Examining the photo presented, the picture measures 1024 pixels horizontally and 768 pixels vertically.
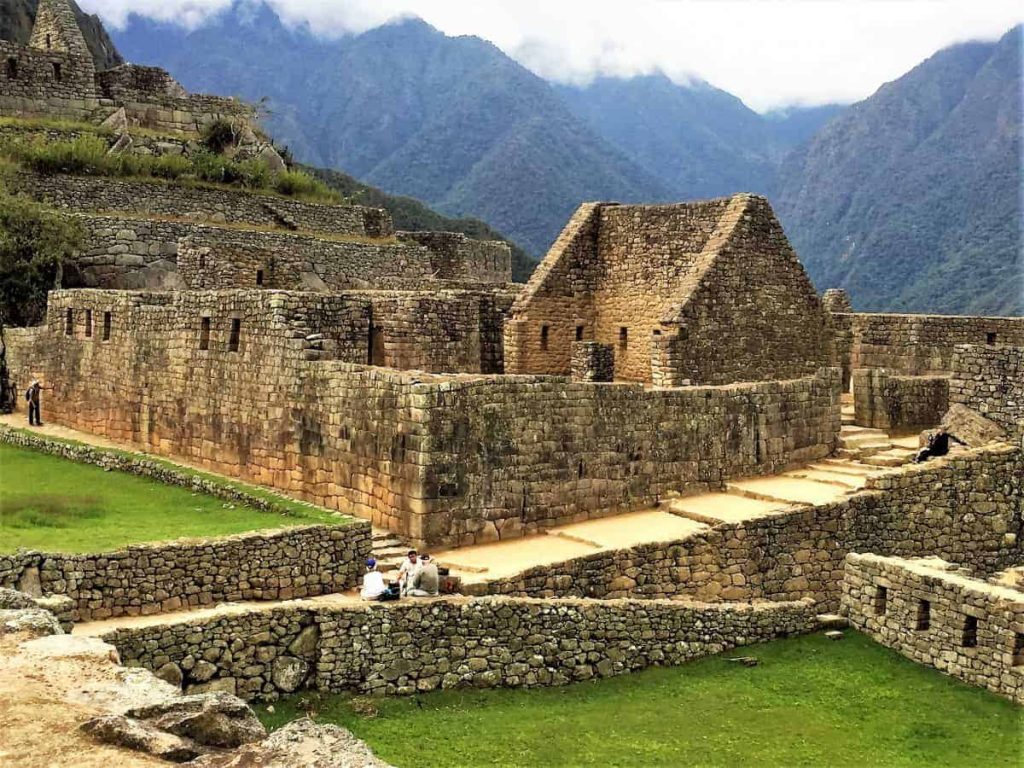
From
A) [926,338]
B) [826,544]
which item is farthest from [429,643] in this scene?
[926,338]

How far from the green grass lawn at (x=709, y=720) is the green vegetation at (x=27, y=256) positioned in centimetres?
1583

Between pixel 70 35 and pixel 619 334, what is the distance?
22286 mm

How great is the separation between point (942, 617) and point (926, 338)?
13.6 m

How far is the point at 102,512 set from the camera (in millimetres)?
13719

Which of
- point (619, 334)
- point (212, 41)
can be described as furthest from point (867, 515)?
point (212, 41)

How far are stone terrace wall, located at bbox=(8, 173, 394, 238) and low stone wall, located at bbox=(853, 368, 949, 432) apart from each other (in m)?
15.1

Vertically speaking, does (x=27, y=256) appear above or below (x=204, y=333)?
above

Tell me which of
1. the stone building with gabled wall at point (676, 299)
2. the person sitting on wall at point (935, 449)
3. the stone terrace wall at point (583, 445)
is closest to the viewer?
the stone terrace wall at point (583, 445)

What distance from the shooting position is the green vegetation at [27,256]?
23.4 metres

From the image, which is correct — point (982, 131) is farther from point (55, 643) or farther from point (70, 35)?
point (55, 643)

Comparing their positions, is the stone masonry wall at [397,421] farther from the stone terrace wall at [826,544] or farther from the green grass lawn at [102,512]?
the stone terrace wall at [826,544]

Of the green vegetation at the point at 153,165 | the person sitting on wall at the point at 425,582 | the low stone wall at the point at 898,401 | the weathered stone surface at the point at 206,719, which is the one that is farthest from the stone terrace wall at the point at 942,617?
the green vegetation at the point at 153,165

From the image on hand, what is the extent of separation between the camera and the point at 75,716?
23.0 ft

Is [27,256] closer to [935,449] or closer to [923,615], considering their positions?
[935,449]
